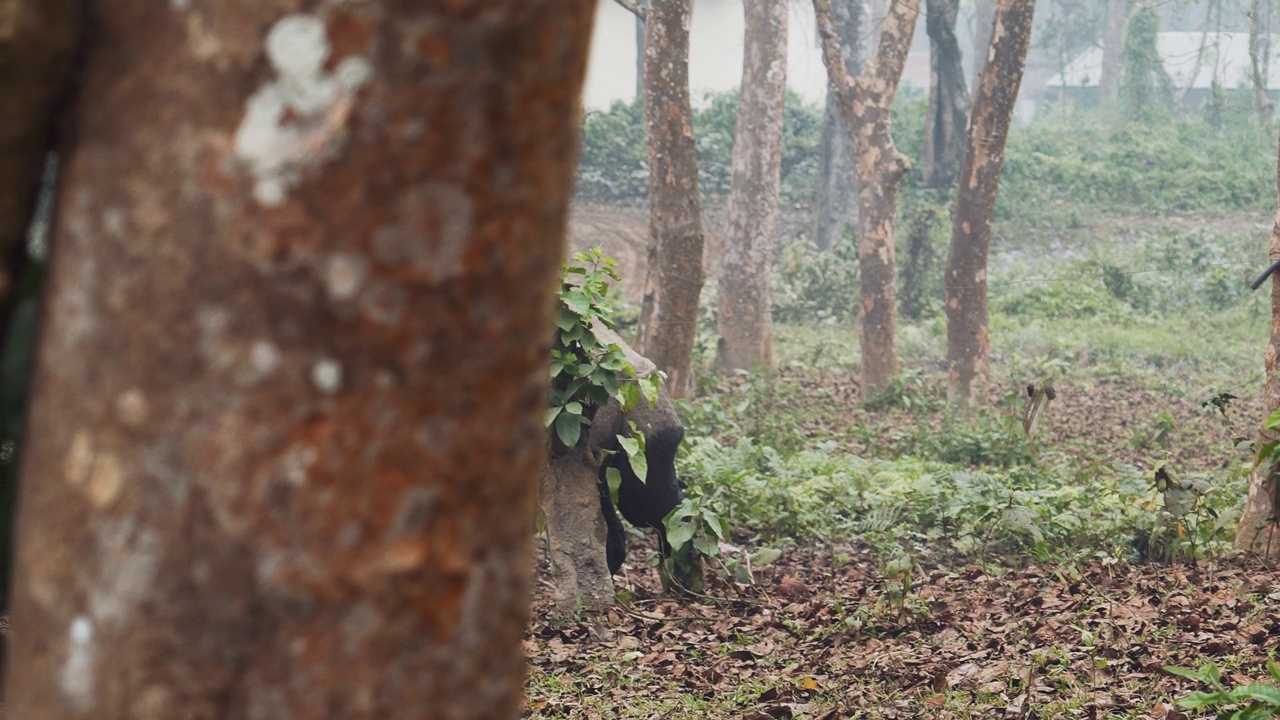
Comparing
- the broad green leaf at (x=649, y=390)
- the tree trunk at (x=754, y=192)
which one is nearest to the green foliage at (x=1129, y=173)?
the tree trunk at (x=754, y=192)

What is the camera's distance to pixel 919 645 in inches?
210

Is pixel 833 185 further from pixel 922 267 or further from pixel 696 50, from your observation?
pixel 696 50

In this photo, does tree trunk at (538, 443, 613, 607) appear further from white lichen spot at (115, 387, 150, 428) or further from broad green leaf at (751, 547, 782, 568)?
white lichen spot at (115, 387, 150, 428)

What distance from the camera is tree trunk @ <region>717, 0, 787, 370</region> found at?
15453 millimetres

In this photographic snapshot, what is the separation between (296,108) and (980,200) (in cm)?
1237

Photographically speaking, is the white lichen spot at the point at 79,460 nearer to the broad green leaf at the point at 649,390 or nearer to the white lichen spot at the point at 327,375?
the white lichen spot at the point at 327,375

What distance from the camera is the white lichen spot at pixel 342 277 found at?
104cm

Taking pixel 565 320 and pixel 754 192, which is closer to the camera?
pixel 565 320

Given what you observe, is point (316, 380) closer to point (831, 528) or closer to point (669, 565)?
point (669, 565)

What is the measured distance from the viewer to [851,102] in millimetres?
13859

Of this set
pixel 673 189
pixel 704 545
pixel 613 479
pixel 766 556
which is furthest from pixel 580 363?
pixel 673 189

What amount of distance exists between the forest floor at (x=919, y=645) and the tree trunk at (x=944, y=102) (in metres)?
14.8

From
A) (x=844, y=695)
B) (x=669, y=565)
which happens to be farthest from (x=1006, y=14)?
(x=844, y=695)

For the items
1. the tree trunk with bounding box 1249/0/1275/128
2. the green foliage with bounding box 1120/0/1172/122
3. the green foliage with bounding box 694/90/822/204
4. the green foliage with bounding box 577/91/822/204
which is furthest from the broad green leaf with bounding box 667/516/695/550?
the green foliage with bounding box 1120/0/1172/122
